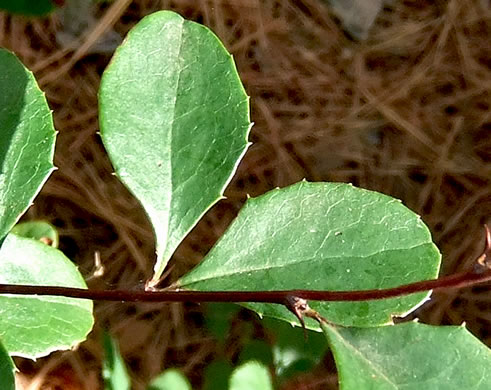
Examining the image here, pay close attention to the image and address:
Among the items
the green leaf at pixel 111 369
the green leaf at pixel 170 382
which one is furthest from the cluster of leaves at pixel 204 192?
the green leaf at pixel 170 382

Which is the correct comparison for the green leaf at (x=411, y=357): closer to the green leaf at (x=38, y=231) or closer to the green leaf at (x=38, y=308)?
the green leaf at (x=38, y=308)

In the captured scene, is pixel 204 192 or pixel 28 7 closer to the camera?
pixel 204 192

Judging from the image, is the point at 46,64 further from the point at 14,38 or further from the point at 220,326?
the point at 220,326

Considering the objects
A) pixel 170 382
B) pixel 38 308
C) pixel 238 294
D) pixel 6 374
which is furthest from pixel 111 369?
pixel 238 294

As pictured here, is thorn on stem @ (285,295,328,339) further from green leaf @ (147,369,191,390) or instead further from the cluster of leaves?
green leaf @ (147,369,191,390)

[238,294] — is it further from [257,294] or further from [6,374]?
[6,374]
